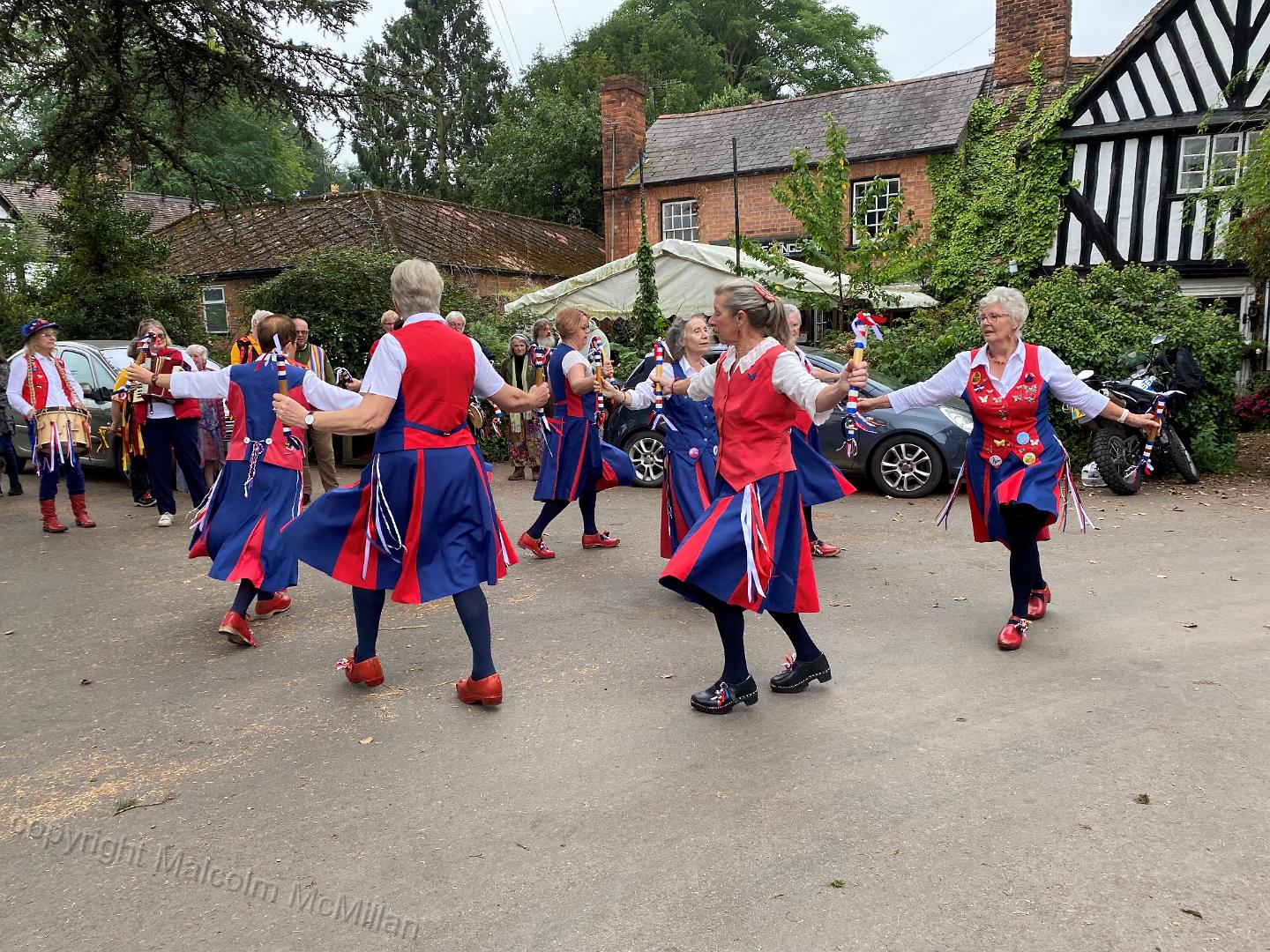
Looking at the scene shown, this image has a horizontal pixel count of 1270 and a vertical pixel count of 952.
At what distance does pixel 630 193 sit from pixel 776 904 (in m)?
24.1

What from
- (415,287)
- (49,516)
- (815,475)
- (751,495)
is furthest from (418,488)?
(49,516)

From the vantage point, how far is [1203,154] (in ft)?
55.4

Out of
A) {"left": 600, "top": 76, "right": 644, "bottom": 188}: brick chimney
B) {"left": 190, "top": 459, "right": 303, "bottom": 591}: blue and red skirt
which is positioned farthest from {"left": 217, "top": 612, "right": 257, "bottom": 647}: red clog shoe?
{"left": 600, "top": 76, "right": 644, "bottom": 188}: brick chimney

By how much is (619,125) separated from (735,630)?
77.9 feet

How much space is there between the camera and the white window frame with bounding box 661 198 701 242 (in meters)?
24.0

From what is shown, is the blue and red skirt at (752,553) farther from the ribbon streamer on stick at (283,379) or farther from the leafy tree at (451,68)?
the leafy tree at (451,68)

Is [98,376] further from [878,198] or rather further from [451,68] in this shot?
[451,68]

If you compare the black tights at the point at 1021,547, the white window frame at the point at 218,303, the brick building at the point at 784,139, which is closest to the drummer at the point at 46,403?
the black tights at the point at 1021,547

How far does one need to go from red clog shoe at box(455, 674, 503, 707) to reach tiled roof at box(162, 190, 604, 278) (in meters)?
19.1

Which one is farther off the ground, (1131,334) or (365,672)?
(1131,334)

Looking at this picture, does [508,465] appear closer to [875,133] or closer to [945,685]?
[945,685]

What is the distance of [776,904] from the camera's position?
2891 mm

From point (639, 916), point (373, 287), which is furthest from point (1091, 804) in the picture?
point (373, 287)

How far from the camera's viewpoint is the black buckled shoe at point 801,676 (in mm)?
4570
